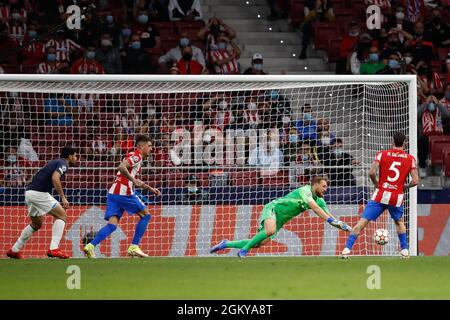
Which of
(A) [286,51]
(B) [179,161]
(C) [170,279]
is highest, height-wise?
(A) [286,51]

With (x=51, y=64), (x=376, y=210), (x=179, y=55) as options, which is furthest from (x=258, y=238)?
(x=51, y=64)

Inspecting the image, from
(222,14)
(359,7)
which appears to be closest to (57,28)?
(222,14)

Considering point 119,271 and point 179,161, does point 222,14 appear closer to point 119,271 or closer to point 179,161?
point 179,161

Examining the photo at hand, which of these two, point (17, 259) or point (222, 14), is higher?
point (222, 14)

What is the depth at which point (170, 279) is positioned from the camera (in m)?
15.0

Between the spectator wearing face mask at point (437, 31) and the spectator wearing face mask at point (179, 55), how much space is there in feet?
17.4

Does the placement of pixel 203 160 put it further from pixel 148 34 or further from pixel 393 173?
pixel 148 34

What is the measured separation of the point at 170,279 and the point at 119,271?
3.89ft

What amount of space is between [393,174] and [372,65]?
7.90 metres

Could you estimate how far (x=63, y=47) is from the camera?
84.5 ft

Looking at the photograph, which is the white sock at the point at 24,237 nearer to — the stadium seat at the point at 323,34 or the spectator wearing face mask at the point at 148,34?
the spectator wearing face mask at the point at 148,34

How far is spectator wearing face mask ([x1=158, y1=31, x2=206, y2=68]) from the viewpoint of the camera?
25484 millimetres

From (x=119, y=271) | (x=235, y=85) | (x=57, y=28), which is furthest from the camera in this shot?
(x=57, y=28)

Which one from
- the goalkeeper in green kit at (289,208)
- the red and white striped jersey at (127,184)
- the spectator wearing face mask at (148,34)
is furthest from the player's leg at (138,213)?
the spectator wearing face mask at (148,34)
